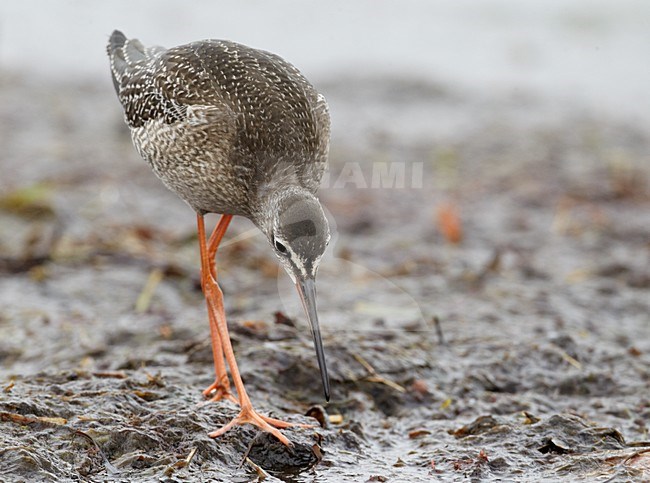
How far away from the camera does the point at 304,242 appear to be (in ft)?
16.0

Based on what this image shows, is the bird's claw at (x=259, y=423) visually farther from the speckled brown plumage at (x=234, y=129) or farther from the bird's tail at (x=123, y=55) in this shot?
the bird's tail at (x=123, y=55)

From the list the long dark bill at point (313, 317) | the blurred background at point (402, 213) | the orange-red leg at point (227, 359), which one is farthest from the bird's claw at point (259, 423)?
the blurred background at point (402, 213)

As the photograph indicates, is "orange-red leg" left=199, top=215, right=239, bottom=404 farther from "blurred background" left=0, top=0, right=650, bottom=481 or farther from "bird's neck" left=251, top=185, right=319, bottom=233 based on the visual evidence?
"bird's neck" left=251, top=185, right=319, bottom=233

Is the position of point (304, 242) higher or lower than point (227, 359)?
higher

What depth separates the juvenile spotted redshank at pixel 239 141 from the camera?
17.2 ft

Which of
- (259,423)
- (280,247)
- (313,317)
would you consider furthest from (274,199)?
(259,423)

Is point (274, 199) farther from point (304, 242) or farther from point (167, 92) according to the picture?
point (167, 92)

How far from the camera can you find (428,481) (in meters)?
4.54

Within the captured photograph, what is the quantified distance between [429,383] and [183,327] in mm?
1923

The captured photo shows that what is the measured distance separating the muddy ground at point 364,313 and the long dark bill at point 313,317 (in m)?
0.34

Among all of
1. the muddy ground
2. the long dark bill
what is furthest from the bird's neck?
the muddy ground

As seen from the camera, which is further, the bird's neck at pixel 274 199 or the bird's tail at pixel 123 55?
the bird's tail at pixel 123 55

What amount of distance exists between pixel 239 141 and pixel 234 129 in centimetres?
7

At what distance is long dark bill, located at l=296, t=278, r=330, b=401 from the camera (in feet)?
15.8
